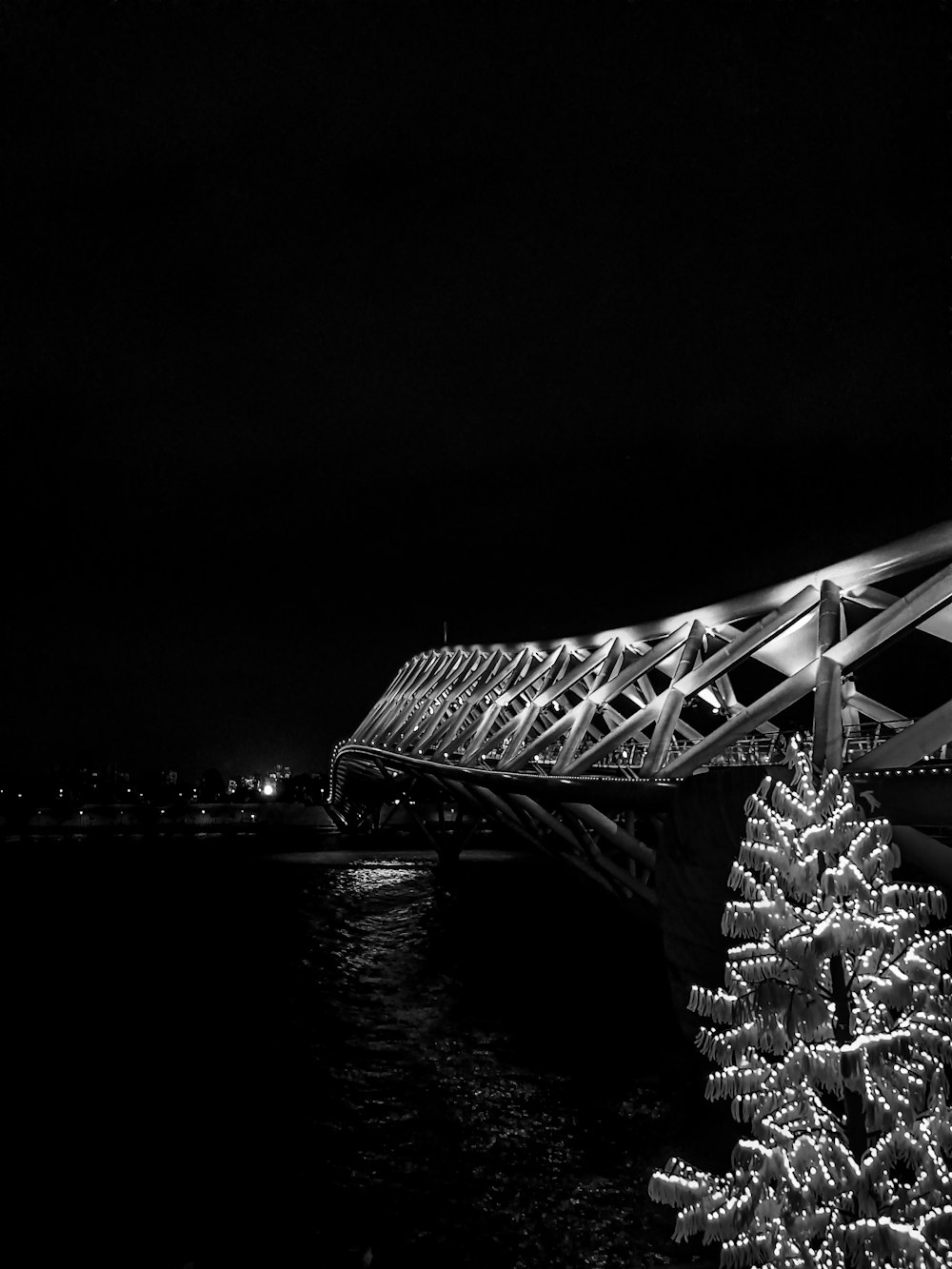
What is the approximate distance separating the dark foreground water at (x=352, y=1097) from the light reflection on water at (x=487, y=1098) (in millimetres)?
56

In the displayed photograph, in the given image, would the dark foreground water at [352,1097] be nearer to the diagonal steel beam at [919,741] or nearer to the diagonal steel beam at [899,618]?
the diagonal steel beam at [919,741]

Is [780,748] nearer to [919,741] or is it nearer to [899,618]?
[899,618]

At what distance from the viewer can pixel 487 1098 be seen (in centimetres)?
1750

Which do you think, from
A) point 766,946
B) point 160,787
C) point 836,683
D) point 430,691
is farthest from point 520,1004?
point 160,787

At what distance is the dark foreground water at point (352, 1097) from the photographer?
1196 cm

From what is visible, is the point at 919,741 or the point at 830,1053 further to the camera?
the point at 919,741

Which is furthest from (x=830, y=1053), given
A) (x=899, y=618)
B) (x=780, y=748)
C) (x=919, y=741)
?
(x=780, y=748)

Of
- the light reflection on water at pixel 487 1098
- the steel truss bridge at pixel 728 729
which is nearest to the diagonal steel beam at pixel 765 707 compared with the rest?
the steel truss bridge at pixel 728 729

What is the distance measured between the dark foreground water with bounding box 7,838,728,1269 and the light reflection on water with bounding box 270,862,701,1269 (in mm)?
56

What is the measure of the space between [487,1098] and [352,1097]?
2592 millimetres

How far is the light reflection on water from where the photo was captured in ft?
38.7

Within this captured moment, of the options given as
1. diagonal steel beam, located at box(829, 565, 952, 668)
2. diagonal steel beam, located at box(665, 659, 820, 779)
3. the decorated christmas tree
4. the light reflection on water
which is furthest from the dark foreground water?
diagonal steel beam, located at box(829, 565, 952, 668)

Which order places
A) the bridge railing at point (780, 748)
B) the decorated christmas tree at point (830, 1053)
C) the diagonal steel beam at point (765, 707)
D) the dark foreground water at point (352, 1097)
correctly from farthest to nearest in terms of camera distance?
1. the diagonal steel beam at point (765, 707)
2. the bridge railing at point (780, 748)
3. the dark foreground water at point (352, 1097)
4. the decorated christmas tree at point (830, 1053)

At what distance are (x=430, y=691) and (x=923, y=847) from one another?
45.2m
